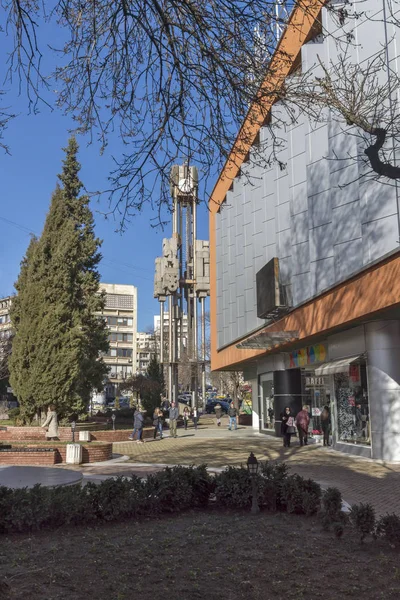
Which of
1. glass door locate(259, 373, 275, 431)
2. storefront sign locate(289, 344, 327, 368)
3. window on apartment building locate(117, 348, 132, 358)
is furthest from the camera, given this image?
window on apartment building locate(117, 348, 132, 358)

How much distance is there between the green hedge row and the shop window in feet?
31.9

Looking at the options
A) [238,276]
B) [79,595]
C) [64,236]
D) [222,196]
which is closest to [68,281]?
[64,236]

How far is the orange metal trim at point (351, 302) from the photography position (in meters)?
14.0

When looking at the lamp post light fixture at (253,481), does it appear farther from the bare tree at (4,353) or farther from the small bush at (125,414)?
the bare tree at (4,353)

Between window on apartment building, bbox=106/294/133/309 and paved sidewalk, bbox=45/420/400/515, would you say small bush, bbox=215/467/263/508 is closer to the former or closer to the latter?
paved sidewalk, bbox=45/420/400/515

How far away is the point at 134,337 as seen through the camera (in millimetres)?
125000

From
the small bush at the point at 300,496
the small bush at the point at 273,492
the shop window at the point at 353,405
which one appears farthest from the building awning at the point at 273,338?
the small bush at the point at 300,496

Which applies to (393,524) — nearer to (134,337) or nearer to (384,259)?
(384,259)

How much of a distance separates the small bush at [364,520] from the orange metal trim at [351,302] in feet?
26.3

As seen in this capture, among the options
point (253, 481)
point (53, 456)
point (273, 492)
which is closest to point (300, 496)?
point (273, 492)

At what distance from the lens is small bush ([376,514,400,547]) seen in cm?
604

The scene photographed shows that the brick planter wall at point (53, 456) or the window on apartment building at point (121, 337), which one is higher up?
the window on apartment building at point (121, 337)

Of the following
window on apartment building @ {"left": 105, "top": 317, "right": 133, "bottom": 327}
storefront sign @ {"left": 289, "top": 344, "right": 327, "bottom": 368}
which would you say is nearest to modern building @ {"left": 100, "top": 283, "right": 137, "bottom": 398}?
window on apartment building @ {"left": 105, "top": 317, "right": 133, "bottom": 327}

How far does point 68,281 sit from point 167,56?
65.8 ft
